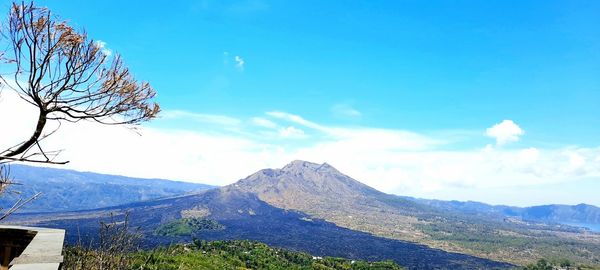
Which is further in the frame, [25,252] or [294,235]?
[294,235]

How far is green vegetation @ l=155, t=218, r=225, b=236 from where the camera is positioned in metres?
130

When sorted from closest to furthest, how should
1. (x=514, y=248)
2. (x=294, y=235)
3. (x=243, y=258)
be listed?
(x=243, y=258), (x=514, y=248), (x=294, y=235)

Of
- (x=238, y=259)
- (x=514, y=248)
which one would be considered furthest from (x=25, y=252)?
(x=514, y=248)

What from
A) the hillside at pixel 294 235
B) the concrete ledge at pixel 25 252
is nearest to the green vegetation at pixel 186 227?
the hillside at pixel 294 235

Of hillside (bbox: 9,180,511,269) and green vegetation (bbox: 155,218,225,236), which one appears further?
green vegetation (bbox: 155,218,225,236)

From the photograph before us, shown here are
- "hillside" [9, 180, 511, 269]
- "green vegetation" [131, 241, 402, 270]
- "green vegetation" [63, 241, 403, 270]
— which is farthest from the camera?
"hillside" [9, 180, 511, 269]

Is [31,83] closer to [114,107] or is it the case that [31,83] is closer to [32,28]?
[32,28]

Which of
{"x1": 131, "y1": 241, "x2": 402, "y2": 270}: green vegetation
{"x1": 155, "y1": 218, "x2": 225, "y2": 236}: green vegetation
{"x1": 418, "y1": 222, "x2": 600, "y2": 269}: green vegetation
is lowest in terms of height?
{"x1": 155, "y1": 218, "x2": 225, "y2": 236}: green vegetation

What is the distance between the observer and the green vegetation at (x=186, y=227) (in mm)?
129613

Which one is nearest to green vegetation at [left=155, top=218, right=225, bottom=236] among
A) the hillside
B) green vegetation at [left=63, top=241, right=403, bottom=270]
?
the hillside

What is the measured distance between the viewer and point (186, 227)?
137750 millimetres

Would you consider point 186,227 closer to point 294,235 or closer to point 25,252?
point 294,235

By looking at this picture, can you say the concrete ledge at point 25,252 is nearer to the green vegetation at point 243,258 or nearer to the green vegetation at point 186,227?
the green vegetation at point 243,258

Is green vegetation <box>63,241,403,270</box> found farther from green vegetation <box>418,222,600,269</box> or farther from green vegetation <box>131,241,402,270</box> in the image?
green vegetation <box>418,222,600,269</box>
